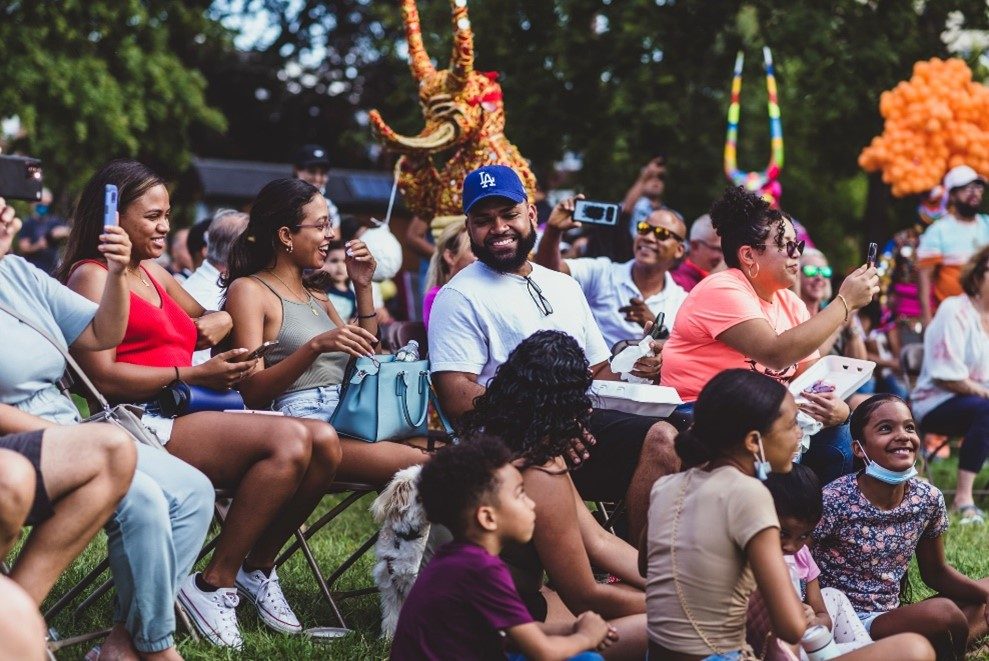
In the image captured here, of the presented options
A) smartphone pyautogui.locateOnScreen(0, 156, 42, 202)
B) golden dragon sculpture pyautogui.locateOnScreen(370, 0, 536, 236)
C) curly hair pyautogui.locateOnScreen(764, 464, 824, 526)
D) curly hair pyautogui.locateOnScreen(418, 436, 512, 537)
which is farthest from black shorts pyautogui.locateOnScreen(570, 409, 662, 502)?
golden dragon sculpture pyautogui.locateOnScreen(370, 0, 536, 236)

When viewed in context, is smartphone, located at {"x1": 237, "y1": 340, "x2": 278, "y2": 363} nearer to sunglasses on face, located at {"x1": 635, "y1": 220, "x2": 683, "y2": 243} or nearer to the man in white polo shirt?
the man in white polo shirt

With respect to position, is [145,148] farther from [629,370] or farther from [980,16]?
[629,370]

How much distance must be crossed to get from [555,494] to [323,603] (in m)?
1.58

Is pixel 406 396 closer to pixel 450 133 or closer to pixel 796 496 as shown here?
pixel 796 496

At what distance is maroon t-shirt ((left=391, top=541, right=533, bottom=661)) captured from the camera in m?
3.02

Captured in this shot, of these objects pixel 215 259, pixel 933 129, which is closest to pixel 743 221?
pixel 215 259

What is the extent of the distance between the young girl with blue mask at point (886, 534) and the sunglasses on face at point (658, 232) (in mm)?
2153

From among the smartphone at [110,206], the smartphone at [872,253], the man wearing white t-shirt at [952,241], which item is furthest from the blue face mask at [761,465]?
the man wearing white t-shirt at [952,241]

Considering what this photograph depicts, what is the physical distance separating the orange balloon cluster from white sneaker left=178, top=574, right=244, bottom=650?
7.32 m

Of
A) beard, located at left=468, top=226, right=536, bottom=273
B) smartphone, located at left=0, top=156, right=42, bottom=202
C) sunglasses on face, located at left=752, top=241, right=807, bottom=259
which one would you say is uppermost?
smartphone, located at left=0, top=156, right=42, bottom=202

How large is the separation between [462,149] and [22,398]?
3466mm

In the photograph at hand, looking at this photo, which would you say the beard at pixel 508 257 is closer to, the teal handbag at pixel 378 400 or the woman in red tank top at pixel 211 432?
the teal handbag at pixel 378 400

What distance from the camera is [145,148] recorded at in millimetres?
16000

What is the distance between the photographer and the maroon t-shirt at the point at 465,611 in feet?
9.91
